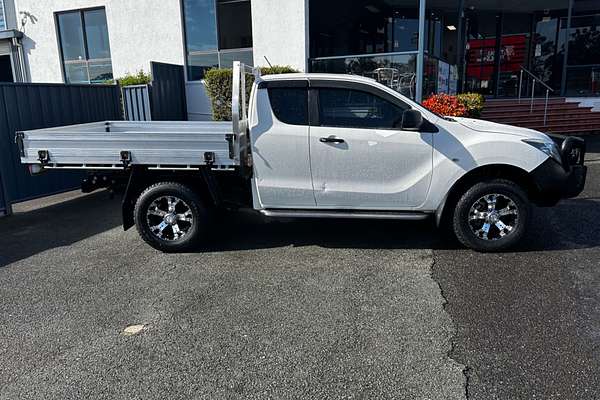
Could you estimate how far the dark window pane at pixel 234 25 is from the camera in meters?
13.5

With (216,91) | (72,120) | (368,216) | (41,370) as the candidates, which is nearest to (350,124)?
(368,216)

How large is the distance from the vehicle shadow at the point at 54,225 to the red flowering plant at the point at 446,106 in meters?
6.79

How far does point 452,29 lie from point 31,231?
17394 millimetres

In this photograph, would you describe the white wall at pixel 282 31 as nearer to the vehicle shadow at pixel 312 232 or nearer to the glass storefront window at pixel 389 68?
the glass storefront window at pixel 389 68

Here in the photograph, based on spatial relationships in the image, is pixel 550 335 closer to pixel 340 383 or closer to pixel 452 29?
pixel 340 383

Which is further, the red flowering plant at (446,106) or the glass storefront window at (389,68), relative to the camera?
the glass storefront window at (389,68)

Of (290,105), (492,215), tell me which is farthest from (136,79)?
(492,215)

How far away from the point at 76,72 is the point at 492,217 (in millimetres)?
15509

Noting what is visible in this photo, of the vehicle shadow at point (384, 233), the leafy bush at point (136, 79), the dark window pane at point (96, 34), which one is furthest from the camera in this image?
the dark window pane at point (96, 34)

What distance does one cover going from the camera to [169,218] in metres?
5.12

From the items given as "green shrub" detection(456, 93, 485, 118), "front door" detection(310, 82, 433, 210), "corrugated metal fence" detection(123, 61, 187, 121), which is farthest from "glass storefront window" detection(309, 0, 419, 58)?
"front door" detection(310, 82, 433, 210)

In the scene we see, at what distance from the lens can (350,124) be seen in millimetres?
4789

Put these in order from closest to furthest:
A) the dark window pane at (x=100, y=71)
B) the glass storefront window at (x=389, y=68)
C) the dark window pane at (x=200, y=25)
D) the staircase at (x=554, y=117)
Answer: the glass storefront window at (x=389, y=68) → the staircase at (x=554, y=117) → the dark window pane at (x=200, y=25) → the dark window pane at (x=100, y=71)

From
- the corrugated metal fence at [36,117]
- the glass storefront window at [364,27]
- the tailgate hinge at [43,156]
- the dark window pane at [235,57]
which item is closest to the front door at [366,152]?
the tailgate hinge at [43,156]
